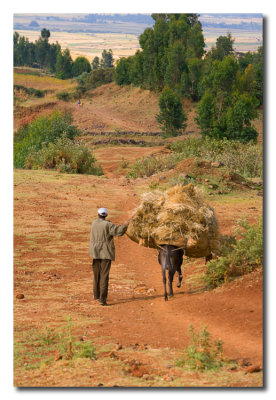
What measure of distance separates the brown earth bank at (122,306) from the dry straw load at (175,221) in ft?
2.75

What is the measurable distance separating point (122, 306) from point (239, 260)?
6.03ft

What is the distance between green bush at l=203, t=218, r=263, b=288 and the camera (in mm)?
8836

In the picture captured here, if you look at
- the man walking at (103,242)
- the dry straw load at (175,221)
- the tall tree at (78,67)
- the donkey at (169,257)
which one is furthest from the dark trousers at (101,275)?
the tall tree at (78,67)

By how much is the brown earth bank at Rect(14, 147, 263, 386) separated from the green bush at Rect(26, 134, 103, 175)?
614 centimetres

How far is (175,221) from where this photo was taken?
29.4 ft

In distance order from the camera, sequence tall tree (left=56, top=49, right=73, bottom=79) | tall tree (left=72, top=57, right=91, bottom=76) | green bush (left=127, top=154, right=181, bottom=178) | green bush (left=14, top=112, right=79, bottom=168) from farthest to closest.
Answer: tall tree (left=72, top=57, right=91, bottom=76)
tall tree (left=56, top=49, right=73, bottom=79)
green bush (left=14, top=112, right=79, bottom=168)
green bush (left=127, top=154, right=181, bottom=178)

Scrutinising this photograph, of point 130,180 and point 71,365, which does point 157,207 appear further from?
point 130,180

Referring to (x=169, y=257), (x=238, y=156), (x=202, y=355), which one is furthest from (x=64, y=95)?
(x=202, y=355)

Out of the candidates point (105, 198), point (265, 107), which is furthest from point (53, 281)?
point (105, 198)

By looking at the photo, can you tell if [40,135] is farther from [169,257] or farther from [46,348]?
[46,348]

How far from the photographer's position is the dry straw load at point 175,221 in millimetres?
8984

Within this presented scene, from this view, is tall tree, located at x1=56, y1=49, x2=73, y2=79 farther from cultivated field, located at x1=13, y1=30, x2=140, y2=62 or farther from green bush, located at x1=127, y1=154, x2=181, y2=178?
cultivated field, located at x1=13, y1=30, x2=140, y2=62

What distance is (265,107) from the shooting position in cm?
699

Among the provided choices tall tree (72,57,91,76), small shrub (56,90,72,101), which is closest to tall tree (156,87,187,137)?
small shrub (56,90,72,101)
